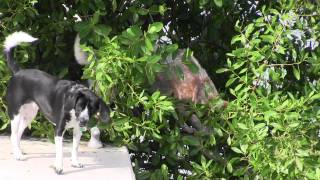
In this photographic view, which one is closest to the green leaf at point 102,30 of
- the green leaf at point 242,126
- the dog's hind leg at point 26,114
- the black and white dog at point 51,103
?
the black and white dog at point 51,103

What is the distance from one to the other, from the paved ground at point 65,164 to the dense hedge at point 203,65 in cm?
15

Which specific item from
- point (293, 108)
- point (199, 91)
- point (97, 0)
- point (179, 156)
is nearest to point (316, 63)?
point (293, 108)

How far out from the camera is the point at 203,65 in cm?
452

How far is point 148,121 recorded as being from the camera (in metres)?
3.54

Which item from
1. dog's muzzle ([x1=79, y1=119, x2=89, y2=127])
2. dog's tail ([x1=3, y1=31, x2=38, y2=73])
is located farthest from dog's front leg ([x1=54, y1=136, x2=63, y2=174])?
dog's tail ([x1=3, y1=31, x2=38, y2=73])

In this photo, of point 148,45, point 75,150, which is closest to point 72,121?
point 75,150

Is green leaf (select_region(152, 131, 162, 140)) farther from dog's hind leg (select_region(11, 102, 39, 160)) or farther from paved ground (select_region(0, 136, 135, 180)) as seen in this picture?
dog's hind leg (select_region(11, 102, 39, 160))

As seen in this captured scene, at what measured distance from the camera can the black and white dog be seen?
290cm

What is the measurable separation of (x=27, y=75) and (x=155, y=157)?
1.19m

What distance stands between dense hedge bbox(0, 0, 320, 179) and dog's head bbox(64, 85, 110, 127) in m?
0.36

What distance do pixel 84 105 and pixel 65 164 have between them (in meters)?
0.52

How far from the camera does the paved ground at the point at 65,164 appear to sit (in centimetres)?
304

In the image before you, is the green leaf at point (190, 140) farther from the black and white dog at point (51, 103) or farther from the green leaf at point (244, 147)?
the black and white dog at point (51, 103)

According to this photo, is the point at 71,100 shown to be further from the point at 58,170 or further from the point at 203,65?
the point at 203,65
